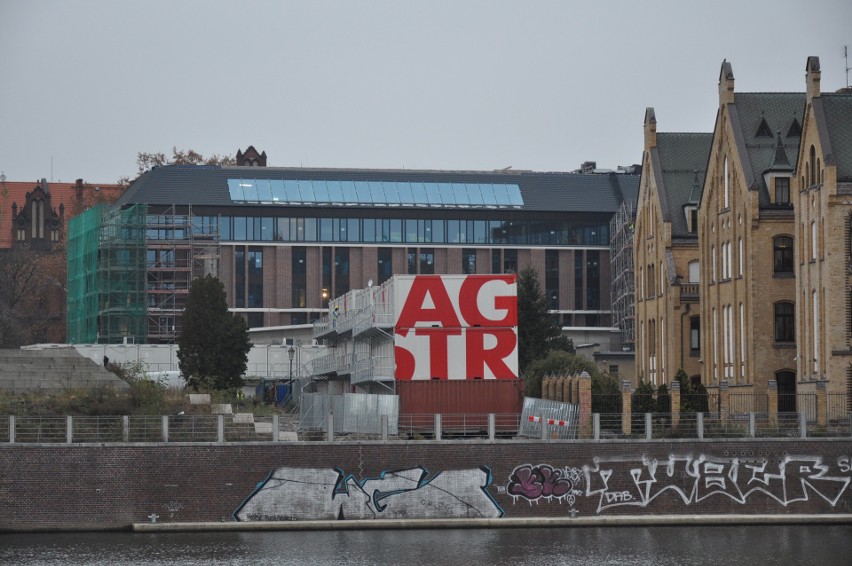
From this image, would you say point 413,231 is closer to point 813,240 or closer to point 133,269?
point 133,269

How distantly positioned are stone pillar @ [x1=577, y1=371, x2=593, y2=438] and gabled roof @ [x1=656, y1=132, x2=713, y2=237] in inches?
1329

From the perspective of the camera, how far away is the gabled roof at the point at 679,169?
87875mm

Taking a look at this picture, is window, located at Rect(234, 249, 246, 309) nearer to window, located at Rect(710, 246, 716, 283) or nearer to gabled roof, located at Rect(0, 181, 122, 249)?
gabled roof, located at Rect(0, 181, 122, 249)

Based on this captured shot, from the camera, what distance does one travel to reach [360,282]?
445ft

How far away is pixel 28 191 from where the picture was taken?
182m

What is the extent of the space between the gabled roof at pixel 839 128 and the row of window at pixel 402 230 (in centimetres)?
7086

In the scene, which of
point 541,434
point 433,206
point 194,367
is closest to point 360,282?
point 433,206

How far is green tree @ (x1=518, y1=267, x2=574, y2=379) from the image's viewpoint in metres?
105

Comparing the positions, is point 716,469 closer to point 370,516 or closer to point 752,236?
point 370,516

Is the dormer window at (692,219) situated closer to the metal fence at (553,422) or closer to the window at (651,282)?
the window at (651,282)

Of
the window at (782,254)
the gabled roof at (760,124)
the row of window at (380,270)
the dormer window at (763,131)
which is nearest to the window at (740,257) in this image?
the window at (782,254)

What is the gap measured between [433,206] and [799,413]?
8216cm

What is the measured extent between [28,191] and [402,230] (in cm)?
6431

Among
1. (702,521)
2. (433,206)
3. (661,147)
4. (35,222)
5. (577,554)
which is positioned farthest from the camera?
(35,222)
